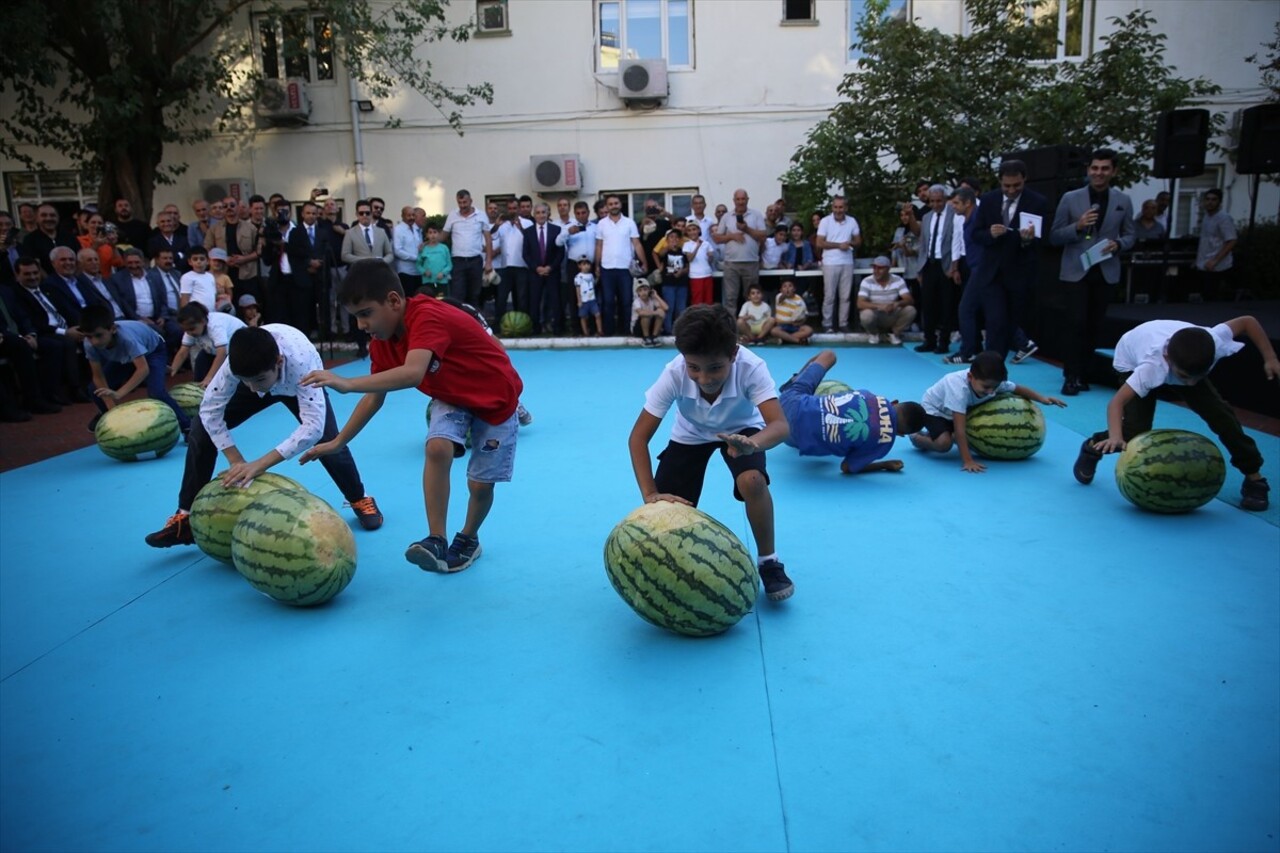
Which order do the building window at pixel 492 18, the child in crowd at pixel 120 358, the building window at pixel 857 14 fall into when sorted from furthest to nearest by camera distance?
the building window at pixel 492 18 → the building window at pixel 857 14 → the child in crowd at pixel 120 358

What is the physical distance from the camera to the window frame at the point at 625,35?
17.7 meters

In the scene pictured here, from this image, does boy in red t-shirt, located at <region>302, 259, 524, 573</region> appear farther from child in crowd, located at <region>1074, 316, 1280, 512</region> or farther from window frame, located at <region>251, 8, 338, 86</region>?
window frame, located at <region>251, 8, 338, 86</region>

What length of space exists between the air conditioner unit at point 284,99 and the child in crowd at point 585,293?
7.82 m

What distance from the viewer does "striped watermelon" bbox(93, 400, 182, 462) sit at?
7246mm

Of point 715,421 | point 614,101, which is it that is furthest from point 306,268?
point 715,421

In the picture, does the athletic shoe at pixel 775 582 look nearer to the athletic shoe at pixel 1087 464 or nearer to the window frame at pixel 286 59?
the athletic shoe at pixel 1087 464

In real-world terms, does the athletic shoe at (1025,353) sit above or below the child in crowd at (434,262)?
below

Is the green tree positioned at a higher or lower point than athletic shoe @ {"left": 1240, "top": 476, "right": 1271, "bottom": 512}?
higher

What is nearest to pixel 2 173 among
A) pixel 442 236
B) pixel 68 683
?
pixel 442 236

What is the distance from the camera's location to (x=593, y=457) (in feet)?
22.6

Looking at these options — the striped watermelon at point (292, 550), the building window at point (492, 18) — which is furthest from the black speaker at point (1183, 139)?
the building window at point (492, 18)

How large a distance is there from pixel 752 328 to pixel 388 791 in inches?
429

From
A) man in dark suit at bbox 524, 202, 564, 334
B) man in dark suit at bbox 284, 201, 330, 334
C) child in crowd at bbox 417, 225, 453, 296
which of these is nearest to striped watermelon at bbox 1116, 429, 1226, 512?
man in dark suit at bbox 524, 202, 564, 334

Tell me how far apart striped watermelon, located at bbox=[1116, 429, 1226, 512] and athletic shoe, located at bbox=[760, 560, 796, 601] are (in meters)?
2.44
